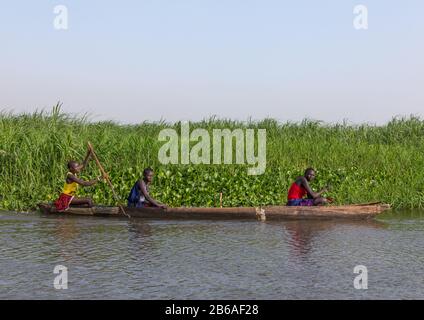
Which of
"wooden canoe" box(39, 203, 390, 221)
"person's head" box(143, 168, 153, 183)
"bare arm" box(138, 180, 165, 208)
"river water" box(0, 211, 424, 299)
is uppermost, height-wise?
"person's head" box(143, 168, 153, 183)

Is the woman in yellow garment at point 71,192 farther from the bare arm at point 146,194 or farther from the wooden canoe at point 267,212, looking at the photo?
the wooden canoe at point 267,212

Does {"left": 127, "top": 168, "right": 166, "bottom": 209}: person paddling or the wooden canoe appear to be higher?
{"left": 127, "top": 168, "right": 166, "bottom": 209}: person paddling

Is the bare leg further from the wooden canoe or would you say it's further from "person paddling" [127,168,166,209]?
the wooden canoe

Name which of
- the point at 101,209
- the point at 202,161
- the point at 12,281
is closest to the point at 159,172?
the point at 202,161

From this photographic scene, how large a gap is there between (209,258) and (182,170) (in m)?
7.54

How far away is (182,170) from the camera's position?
16.3 meters

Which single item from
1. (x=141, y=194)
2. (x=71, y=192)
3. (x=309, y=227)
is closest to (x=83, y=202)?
(x=71, y=192)

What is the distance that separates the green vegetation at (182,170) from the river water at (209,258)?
278 centimetres

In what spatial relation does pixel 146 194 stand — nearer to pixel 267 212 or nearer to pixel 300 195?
pixel 267 212

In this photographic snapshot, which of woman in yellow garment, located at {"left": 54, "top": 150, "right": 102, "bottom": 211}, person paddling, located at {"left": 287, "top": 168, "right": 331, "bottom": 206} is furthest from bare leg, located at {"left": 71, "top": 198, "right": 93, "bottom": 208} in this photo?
person paddling, located at {"left": 287, "top": 168, "right": 331, "bottom": 206}

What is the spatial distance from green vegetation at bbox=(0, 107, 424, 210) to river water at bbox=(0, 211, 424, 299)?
2776 millimetres

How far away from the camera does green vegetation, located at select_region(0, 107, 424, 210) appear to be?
15531 millimetres

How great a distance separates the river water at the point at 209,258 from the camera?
719 cm
